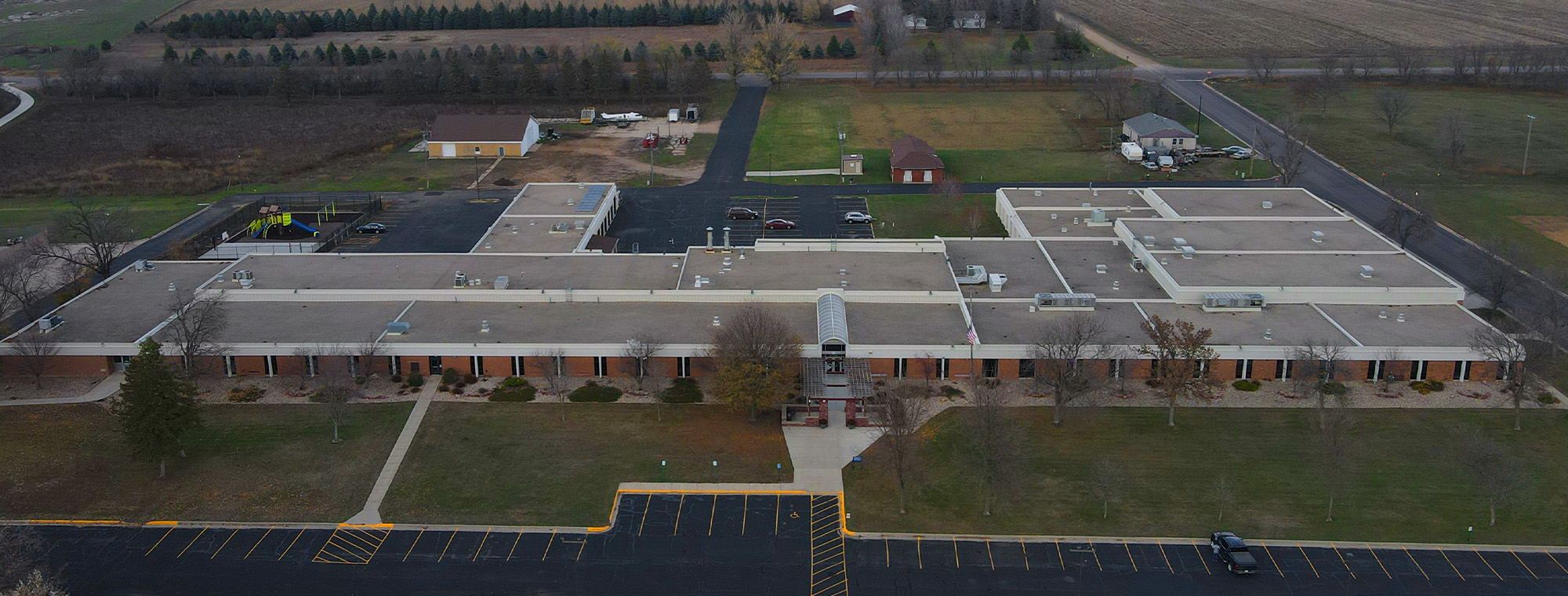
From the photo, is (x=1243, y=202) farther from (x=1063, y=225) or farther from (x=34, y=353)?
(x=34, y=353)

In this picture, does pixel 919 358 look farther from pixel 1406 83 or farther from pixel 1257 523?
pixel 1406 83

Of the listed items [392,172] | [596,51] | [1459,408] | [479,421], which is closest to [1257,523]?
[1459,408]

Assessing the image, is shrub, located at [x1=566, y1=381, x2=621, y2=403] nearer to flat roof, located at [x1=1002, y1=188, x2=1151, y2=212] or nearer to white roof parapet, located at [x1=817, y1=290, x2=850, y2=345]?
white roof parapet, located at [x1=817, y1=290, x2=850, y2=345]

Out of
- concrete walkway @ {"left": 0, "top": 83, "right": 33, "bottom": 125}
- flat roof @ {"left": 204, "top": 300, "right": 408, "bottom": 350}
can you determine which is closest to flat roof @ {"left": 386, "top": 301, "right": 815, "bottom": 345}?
flat roof @ {"left": 204, "top": 300, "right": 408, "bottom": 350}

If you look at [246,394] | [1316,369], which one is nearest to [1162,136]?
[1316,369]

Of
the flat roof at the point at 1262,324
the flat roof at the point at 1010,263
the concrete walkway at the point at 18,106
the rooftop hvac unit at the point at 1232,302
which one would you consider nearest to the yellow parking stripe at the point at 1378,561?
the flat roof at the point at 1262,324

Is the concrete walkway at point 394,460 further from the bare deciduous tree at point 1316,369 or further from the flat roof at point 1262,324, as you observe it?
the bare deciduous tree at point 1316,369
